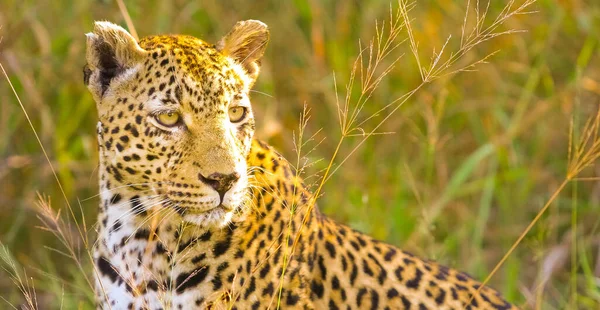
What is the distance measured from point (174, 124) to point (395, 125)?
3.82 meters

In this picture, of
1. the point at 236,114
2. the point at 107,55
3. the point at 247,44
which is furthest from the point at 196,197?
the point at 247,44

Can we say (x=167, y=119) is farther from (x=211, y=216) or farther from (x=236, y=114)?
(x=211, y=216)

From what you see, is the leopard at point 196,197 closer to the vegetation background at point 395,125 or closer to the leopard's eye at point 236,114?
the leopard's eye at point 236,114

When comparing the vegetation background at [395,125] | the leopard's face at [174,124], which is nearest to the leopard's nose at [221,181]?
the leopard's face at [174,124]

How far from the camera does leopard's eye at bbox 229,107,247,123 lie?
4086mm

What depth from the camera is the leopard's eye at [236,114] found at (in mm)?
4086

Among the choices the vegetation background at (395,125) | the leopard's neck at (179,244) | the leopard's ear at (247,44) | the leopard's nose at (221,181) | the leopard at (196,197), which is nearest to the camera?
the leopard's nose at (221,181)

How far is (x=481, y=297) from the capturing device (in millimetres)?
4566

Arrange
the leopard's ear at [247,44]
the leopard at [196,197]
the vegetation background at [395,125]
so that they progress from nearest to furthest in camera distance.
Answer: the leopard at [196,197]
the leopard's ear at [247,44]
the vegetation background at [395,125]

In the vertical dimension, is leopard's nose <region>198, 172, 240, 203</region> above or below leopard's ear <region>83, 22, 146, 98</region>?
Answer: below

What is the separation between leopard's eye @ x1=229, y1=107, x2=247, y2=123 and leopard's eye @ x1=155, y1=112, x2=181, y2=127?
237 millimetres

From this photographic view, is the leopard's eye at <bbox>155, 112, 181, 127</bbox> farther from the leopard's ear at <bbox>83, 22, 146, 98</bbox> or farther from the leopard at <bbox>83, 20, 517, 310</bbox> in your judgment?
the leopard's ear at <bbox>83, 22, 146, 98</bbox>

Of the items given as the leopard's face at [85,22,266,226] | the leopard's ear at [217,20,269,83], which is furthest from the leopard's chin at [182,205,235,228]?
the leopard's ear at [217,20,269,83]

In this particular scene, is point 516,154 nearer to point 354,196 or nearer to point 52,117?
point 354,196
